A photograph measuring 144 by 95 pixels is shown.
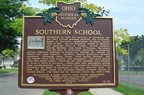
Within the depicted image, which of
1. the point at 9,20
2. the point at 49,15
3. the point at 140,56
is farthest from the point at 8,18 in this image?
the point at 49,15

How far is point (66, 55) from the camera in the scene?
921 cm

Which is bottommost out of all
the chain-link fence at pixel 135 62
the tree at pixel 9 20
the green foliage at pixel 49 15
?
the chain-link fence at pixel 135 62

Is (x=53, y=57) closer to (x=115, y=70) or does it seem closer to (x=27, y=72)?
(x=27, y=72)

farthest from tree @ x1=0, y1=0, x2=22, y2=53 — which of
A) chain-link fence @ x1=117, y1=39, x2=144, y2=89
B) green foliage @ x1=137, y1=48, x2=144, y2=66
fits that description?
green foliage @ x1=137, y1=48, x2=144, y2=66

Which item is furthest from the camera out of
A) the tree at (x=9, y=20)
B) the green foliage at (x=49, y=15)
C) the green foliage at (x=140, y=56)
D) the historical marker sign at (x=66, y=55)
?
the tree at (x=9, y=20)

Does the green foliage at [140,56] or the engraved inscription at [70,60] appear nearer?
Result: the engraved inscription at [70,60]

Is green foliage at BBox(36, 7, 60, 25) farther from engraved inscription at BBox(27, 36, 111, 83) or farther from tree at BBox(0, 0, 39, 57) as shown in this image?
tree at BBox(0, 0, 39, 57)

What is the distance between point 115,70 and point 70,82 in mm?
1010

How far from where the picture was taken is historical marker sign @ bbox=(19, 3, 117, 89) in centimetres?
916

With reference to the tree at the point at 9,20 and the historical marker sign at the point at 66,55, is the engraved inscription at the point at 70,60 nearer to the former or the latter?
the historical marker sign at the point at 66,55

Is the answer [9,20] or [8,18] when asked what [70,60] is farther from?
[8,18]

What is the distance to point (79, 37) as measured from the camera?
9328 mm

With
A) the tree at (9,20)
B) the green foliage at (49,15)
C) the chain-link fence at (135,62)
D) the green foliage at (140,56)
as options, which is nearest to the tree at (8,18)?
the tree at (9,20)

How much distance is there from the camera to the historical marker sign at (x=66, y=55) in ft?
30.1
